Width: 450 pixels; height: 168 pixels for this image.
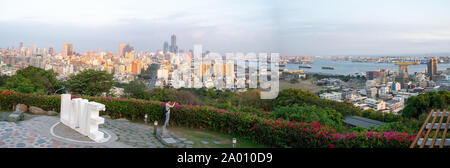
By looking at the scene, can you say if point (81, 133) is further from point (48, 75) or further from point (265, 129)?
point (48, 75)

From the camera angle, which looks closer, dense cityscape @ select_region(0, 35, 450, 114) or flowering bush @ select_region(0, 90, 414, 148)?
flowering bush @ select_region(0, 90, 414, 148)

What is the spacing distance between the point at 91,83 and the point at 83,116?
31.8 feet

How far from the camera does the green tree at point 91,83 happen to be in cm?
1424

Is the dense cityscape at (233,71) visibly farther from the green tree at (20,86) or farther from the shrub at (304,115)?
the shrub at (304,115)

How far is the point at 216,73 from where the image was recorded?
2770 centimetres

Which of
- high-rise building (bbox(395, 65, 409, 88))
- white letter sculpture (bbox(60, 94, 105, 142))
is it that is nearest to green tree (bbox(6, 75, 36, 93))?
white letter sculpture (bbox(60, 94, 105, 142))

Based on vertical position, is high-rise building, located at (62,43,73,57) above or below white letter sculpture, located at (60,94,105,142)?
above

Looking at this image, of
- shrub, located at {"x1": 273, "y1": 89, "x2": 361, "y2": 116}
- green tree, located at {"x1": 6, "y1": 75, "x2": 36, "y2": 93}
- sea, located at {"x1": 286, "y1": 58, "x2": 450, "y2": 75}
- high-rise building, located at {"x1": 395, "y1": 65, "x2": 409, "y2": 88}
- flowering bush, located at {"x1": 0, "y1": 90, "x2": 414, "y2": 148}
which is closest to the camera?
flowering bush, located at {"x1": 0, "y1": 90, "x2": 414, "y2": 148}

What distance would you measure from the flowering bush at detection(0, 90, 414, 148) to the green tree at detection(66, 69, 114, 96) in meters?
5.71

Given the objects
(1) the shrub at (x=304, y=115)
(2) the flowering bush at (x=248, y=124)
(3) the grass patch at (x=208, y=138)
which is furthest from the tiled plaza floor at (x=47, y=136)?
(1) the shrub at (x=304, y=115)

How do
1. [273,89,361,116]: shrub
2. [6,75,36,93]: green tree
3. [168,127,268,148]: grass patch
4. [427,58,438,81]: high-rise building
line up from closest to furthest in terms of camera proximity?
1. [168,127,268,148]: grass patch
2. [6,75,36,93]: green tree
3. [273,89,361,116]: shrub
4. [427,58,438,81]: high-rise building

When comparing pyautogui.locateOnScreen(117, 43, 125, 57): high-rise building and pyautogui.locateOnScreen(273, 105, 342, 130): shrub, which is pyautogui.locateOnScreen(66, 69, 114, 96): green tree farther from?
pyautogui.locateOnScreen(117, 43, 125, 57): high-rise building

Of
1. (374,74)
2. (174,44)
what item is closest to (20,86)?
(174,44)

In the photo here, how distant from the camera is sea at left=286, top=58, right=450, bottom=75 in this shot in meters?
23.8
